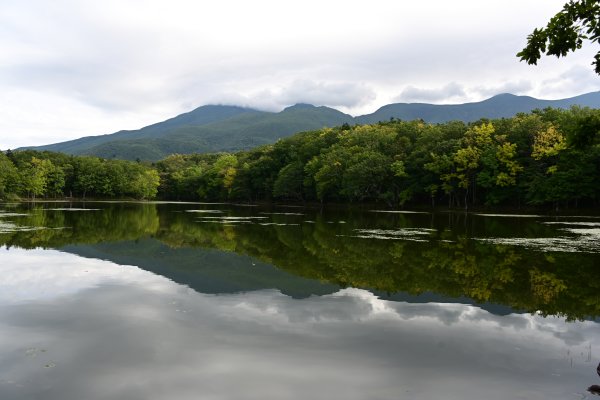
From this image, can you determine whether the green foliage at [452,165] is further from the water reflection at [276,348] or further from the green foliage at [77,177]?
the green foliage at [77,177]

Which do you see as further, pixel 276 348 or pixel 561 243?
pixel 561 243

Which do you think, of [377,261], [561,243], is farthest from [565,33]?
[561,243]

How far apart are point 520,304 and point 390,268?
247 inches

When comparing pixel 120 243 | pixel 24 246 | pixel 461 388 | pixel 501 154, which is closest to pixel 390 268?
pixel 461 388

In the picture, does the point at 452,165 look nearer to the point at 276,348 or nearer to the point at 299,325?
the point at 299,325

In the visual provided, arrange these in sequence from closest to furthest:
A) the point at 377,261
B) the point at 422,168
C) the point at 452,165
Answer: the point at 377,261 < the point at 452,165 < the point at 422,168

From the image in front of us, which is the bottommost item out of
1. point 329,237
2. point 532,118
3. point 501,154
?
point 329,237

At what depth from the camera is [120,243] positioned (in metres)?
27.6

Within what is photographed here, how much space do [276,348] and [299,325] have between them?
5.89 feet

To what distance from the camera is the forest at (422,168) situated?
203 ft

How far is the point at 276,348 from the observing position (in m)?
9.33

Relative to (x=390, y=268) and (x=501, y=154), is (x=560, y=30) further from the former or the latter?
(x=501, y=154)

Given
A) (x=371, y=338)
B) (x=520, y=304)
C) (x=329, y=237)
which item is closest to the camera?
(x=371, y=338)

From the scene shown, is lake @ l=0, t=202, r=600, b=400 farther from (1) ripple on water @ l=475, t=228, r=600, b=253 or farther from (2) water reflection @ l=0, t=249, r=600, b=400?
(1) ripple on water @ l=475, t=228, r=600, b=253
